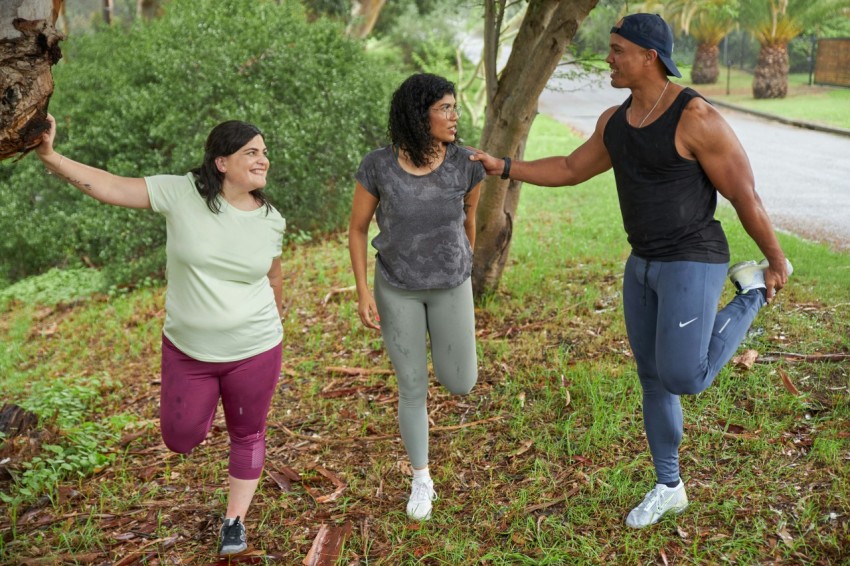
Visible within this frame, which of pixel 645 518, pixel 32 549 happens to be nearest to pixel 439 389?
pixel 645 518

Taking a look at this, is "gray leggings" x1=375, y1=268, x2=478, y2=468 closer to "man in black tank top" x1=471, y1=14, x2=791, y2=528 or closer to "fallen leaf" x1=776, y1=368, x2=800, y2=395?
"man in black tank top" x1=471, y1=14, x2=791, y2=528

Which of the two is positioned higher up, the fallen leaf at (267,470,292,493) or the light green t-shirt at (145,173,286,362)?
the light green t-shirt at (145,173,286,362)

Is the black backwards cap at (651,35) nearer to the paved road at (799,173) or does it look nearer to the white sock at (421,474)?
the white sock at (421,474)

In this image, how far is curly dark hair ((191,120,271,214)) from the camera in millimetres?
3637

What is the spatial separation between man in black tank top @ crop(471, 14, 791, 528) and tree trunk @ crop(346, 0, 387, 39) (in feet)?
55.9

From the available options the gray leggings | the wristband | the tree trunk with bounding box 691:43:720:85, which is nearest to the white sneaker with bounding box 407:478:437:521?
the gray leggings

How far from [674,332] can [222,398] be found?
79.0 inches

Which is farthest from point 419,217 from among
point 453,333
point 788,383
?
point 788,383

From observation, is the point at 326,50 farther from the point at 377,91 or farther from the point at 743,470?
the point at 743,470

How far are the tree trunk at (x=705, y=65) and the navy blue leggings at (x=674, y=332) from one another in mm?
31934

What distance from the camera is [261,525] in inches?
168

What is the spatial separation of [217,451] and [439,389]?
1533mm

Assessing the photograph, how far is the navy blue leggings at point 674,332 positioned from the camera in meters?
3.55

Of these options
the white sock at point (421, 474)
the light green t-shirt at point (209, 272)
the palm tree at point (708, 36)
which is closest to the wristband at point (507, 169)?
the light green t-shirt at point (209, 272)
